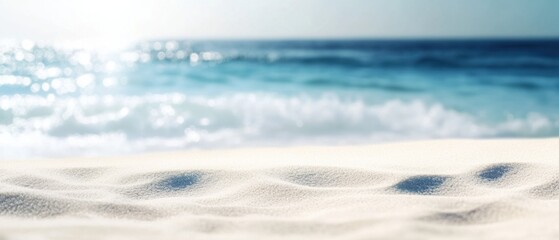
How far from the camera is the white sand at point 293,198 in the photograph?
1.12 m

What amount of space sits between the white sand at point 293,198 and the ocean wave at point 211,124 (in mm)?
2371

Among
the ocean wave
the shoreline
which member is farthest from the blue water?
the shoreline

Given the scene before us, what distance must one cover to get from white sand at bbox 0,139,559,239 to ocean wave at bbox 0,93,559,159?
2.37 metres

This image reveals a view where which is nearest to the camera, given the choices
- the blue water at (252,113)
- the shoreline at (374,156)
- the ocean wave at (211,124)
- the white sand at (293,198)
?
the white sand at (293,198)

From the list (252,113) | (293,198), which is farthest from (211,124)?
(293,198)

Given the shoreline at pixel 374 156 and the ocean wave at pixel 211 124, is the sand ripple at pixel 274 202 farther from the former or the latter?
the ocean wave at pixel 211 124

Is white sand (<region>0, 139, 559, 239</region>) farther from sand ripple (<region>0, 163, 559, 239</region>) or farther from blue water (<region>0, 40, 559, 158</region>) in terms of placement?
blue water (<region>0, 40, 559, 158</region>)

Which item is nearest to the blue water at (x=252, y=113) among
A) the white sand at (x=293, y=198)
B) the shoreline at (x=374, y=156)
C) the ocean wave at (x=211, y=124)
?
the ocean wave at (x=211, y=124)

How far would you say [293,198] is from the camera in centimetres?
141

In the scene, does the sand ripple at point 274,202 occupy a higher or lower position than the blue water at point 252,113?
lower

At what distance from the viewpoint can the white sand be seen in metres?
1.12

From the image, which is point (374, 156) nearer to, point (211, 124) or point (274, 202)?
point (274, 202)

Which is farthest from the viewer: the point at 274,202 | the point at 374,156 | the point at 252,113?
the point at 252,113

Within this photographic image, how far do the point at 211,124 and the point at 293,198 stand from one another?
12.6 ft
